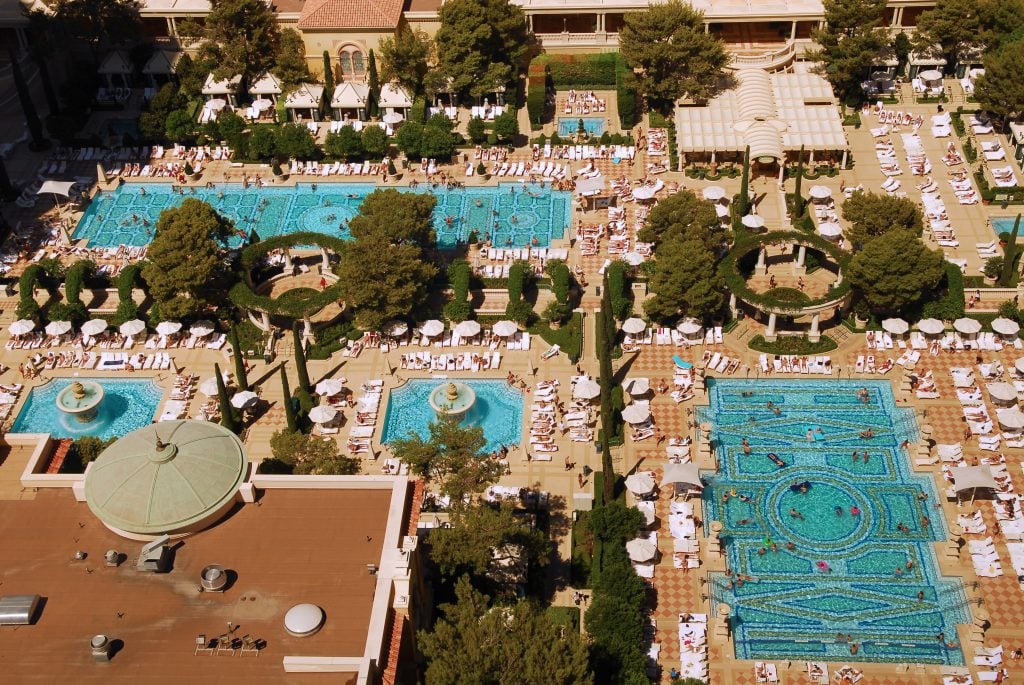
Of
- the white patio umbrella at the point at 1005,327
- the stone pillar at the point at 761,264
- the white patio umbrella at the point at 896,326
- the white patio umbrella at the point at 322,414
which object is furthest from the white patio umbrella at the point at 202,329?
the white patio umbrella at the point at 1005,327

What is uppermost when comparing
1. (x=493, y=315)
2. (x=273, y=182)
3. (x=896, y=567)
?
(x=273, y=182)

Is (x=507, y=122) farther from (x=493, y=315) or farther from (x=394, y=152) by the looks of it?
(x=493, y=315)

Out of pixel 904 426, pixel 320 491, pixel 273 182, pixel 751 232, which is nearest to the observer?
pixel 320 491

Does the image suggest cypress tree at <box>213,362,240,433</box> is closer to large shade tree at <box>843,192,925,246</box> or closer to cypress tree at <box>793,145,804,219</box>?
large shade tree at <box>843,192,925,246</box>

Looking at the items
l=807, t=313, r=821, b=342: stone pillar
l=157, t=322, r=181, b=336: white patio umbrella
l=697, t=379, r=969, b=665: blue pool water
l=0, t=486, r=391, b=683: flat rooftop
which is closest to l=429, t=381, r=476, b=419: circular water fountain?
l=697, t=379, r=969, b=665: blue pool water

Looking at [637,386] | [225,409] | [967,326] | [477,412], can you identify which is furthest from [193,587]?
[967,326]

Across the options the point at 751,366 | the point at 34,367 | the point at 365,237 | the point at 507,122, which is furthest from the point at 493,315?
the point at 34,367
